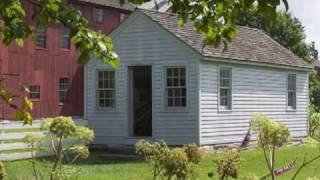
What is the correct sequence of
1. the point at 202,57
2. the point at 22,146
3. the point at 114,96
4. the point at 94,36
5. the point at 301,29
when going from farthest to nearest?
the point at 301,29, the point at 114,96, the point at 202,57, the point at 22,146, the point at 94,36

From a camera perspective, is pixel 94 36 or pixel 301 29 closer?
pixel 94 36

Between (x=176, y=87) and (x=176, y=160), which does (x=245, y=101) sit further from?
(x=176, y=160)

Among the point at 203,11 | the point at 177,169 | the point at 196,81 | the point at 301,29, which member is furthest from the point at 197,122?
the point at 301,29

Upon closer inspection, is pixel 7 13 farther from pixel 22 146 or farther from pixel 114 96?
pixel 114 96

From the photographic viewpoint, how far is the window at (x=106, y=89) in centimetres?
2358

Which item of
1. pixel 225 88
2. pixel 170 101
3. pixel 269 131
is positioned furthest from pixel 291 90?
pixel 269 131

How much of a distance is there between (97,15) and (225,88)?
2194 cm

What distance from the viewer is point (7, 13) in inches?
128

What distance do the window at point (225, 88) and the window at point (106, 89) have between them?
3.66 meters

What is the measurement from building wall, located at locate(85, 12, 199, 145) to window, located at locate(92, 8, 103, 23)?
19.7 meters

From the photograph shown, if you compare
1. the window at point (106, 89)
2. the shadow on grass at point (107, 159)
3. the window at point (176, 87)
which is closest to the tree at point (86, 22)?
the shadow on grass at point (107, 159)

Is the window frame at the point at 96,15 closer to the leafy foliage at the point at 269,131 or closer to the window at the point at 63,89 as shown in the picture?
the window at the point at 63,89

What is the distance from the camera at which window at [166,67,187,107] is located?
22.1 metres

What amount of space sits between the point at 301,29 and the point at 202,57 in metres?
37.8
